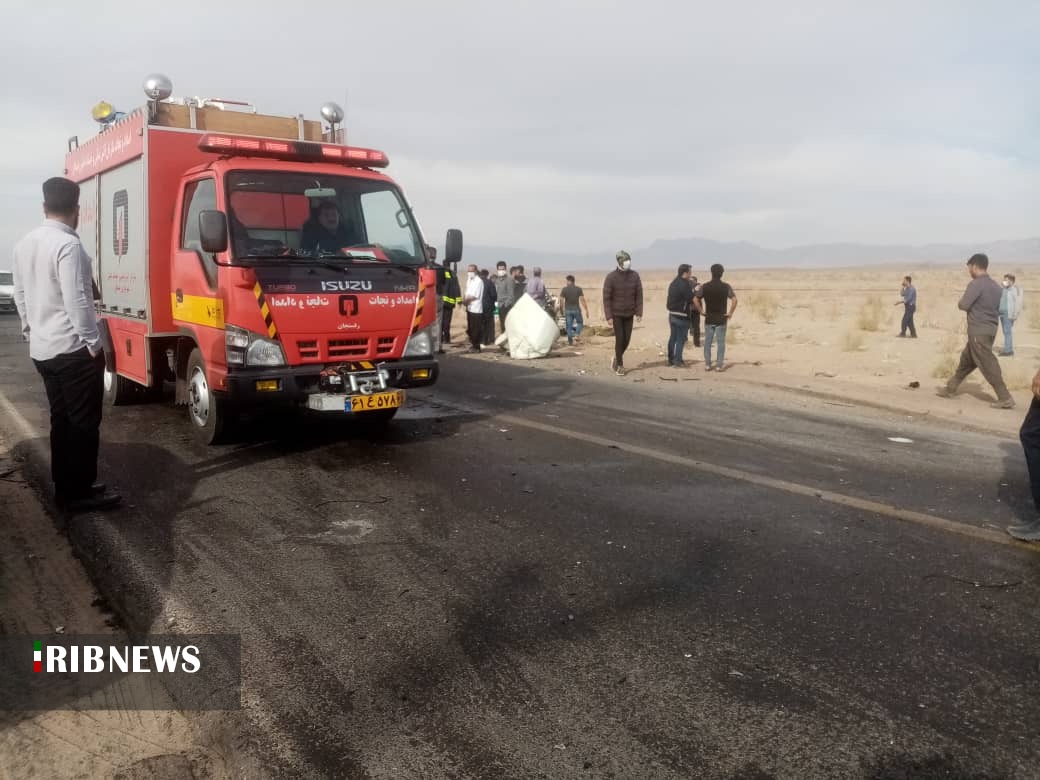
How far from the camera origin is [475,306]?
1773cm

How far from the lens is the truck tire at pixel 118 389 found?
9562 mm

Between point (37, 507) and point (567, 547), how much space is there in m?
3.73

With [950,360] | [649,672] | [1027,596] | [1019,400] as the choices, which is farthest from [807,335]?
[649,672]

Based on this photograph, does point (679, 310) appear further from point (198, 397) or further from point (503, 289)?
point (198, 397)

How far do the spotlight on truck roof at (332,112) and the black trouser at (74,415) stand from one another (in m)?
4.32

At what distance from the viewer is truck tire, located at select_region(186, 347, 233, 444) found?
729 cm

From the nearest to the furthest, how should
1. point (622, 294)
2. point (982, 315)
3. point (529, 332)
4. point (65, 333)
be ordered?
point (65, 333), point (982, 315), point (622, 294), point (529, 332)

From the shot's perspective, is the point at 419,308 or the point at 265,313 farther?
the point at 419,308

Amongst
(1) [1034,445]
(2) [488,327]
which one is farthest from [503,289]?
(1) [1034,445]

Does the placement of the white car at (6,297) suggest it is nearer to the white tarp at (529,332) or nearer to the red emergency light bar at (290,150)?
the white tarp at (529,332)

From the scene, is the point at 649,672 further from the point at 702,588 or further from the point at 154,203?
the point at 154,203

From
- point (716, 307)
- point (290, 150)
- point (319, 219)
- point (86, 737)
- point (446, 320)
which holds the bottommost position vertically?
point (86, 737)

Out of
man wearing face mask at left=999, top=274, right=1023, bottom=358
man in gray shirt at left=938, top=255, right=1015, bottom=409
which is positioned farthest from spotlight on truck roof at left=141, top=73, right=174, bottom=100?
man wearing face mask at left=999, top=274, right=1023, bottom=358

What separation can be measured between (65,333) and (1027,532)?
20.4 feet
